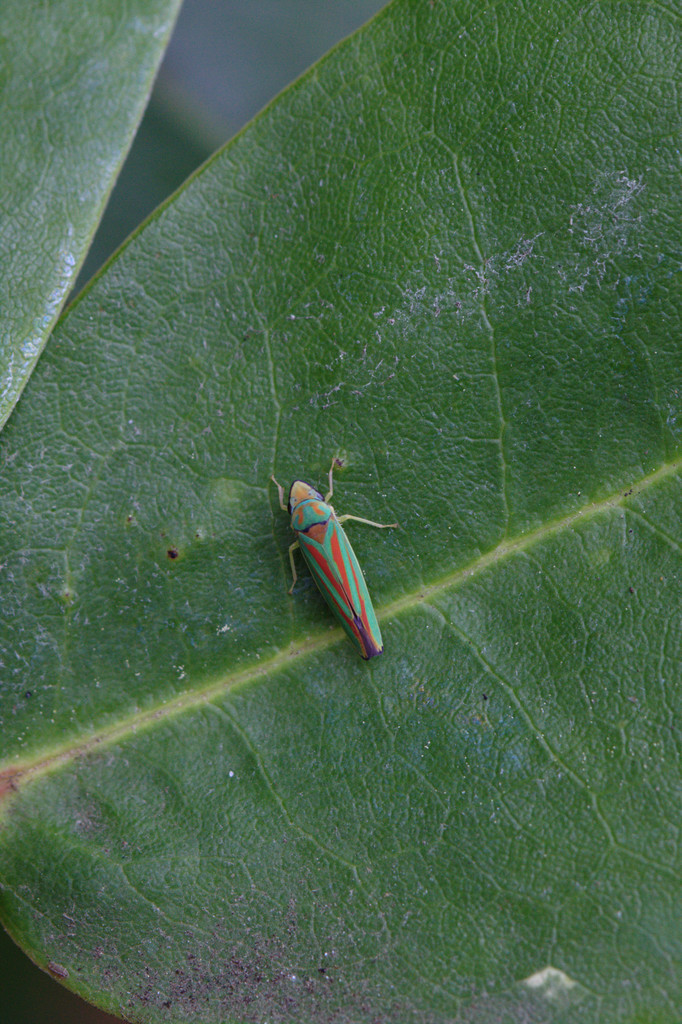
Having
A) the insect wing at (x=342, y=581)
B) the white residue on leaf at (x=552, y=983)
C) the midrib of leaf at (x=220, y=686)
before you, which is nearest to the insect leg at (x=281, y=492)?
the insect wing at (x=342, y=581)

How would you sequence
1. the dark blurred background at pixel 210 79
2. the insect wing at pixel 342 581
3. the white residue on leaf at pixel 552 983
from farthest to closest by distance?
1. the dark blurred background at pixel 210 79
2. the insect wing at pixel 342 581
3. the white residue on leaf at pixel 552 983

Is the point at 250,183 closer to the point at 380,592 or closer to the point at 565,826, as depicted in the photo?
the point at 380,592

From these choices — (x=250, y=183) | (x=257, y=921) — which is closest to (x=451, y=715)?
(x=257, y=921)

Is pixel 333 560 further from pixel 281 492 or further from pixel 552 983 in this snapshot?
pixel 552 983

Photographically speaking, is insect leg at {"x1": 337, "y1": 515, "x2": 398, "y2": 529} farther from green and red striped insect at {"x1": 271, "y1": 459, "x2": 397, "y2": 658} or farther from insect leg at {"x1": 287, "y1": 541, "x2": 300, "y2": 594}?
insect leg at {"x1": 287, "y1": 541, "x2": 300, "y2": 594}

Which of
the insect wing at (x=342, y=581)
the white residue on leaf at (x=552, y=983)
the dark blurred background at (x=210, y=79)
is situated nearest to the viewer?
the white residue on leaf at (x=552, y=983)

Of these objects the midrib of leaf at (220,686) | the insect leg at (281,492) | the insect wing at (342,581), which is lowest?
the midrib of leaf at (220,686)

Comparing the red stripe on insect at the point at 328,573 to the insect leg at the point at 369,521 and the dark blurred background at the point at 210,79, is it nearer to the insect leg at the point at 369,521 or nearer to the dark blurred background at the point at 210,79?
the insect leg at the point at 369,521

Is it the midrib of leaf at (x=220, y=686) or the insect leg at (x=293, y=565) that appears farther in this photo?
the insect leg at (x=293, y=565)
